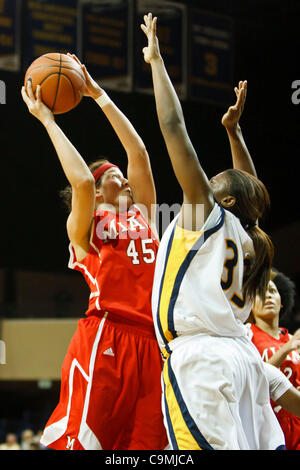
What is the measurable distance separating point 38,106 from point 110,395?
59.8 inches

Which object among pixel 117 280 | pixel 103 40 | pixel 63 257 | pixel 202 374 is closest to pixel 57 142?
pixel 117 280

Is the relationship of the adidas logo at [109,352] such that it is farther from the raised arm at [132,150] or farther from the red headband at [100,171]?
the red headband at [100,171]

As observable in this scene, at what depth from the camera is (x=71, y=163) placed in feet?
10.2

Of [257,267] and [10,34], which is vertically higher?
[10,34]

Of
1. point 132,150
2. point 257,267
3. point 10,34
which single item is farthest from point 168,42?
point 257,267

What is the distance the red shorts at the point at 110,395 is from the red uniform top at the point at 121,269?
0.27ft

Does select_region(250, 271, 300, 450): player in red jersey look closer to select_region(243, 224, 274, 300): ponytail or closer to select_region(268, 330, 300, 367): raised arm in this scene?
select_region(268, 330, 300, 367): raised arm

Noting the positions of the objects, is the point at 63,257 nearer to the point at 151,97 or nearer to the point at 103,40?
the point at 151,97

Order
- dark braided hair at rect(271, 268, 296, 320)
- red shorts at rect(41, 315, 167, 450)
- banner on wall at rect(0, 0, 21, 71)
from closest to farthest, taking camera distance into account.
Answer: red shorts at rect(41, 315, 167, 450) < dark braided hair at rect(271, 268, 296, 320) < banner on wall at rect(0, 0, 21, 71)

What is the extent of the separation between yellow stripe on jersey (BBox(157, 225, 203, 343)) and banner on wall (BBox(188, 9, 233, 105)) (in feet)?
25.4

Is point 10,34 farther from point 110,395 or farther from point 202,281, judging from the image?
point 202,281

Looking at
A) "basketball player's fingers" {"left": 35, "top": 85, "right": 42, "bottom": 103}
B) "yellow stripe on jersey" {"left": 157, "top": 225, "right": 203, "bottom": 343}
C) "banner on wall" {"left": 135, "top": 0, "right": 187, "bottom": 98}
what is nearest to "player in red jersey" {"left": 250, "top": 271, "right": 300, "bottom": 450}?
"yellow stripe on jersey" {"left": 157, "top": 225, "right": 203, "bottom": 343}

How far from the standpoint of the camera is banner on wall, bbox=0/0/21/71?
8.94 meters

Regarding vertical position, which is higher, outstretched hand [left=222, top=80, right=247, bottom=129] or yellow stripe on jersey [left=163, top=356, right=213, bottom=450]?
outstretched hand [left=222, top=80, right=247, bottom=129]
